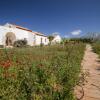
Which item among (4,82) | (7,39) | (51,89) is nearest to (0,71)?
(4,82)

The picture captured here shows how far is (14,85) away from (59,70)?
1632 millimetres

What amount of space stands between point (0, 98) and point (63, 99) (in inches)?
45.3

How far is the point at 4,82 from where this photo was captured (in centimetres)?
354

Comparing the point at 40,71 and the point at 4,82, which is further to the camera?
the point at 40,71

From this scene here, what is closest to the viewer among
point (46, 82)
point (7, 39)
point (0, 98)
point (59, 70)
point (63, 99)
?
point (0, 98)

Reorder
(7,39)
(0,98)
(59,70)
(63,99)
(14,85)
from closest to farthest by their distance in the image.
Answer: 1. (0,98)
2. (63,99)
3. (14,85)
4. (59,70)
5. (7,39)

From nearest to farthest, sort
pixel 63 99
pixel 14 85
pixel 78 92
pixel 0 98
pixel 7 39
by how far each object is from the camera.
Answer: pixel 0 98
pixel 63 99
pixel 14 85
pixel 78 92
pixel 7 39

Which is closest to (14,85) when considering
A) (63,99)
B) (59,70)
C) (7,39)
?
(63,99)

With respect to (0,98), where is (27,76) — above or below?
above

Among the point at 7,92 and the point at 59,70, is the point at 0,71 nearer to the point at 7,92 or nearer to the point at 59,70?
the point at 7,92

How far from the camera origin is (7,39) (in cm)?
2978

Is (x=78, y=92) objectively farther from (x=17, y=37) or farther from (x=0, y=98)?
(x=17, y=37)

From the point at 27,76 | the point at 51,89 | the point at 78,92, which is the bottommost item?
the point at 78,92

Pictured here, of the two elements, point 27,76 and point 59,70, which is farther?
point 59,70
